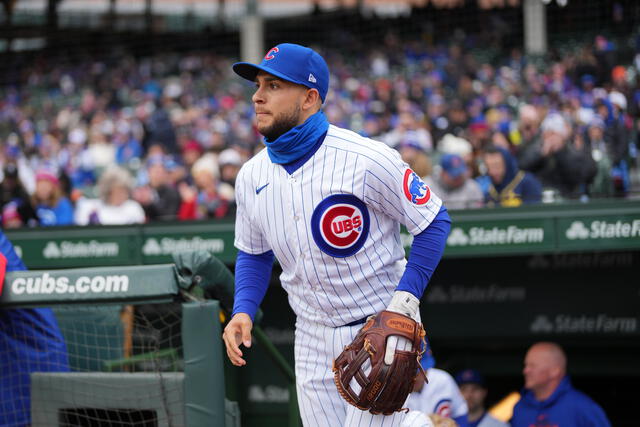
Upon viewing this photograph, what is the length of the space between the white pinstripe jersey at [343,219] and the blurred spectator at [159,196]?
450 cm

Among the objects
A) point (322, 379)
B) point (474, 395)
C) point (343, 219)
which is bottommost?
point (474, 395)

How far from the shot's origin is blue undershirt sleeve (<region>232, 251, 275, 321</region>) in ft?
8.87

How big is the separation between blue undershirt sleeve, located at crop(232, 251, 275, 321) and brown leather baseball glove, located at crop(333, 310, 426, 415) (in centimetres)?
40

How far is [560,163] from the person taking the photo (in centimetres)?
625

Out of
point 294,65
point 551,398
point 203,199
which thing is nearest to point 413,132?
point 203,199

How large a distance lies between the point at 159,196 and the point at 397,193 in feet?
17.1

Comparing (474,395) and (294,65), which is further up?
(294,65)

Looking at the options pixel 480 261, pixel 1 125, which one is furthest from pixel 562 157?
pixel 1 125

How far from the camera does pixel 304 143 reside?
8.32 ft

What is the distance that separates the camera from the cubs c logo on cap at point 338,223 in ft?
8.18

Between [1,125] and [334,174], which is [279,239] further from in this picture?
[1,125]

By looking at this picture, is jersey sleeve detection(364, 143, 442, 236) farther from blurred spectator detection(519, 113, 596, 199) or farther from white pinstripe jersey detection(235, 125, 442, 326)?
blurred spectator detection(519, 113, 596, 199)

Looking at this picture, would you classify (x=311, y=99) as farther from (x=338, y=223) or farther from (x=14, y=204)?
(x=14, y=204)

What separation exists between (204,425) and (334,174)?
870 mm
